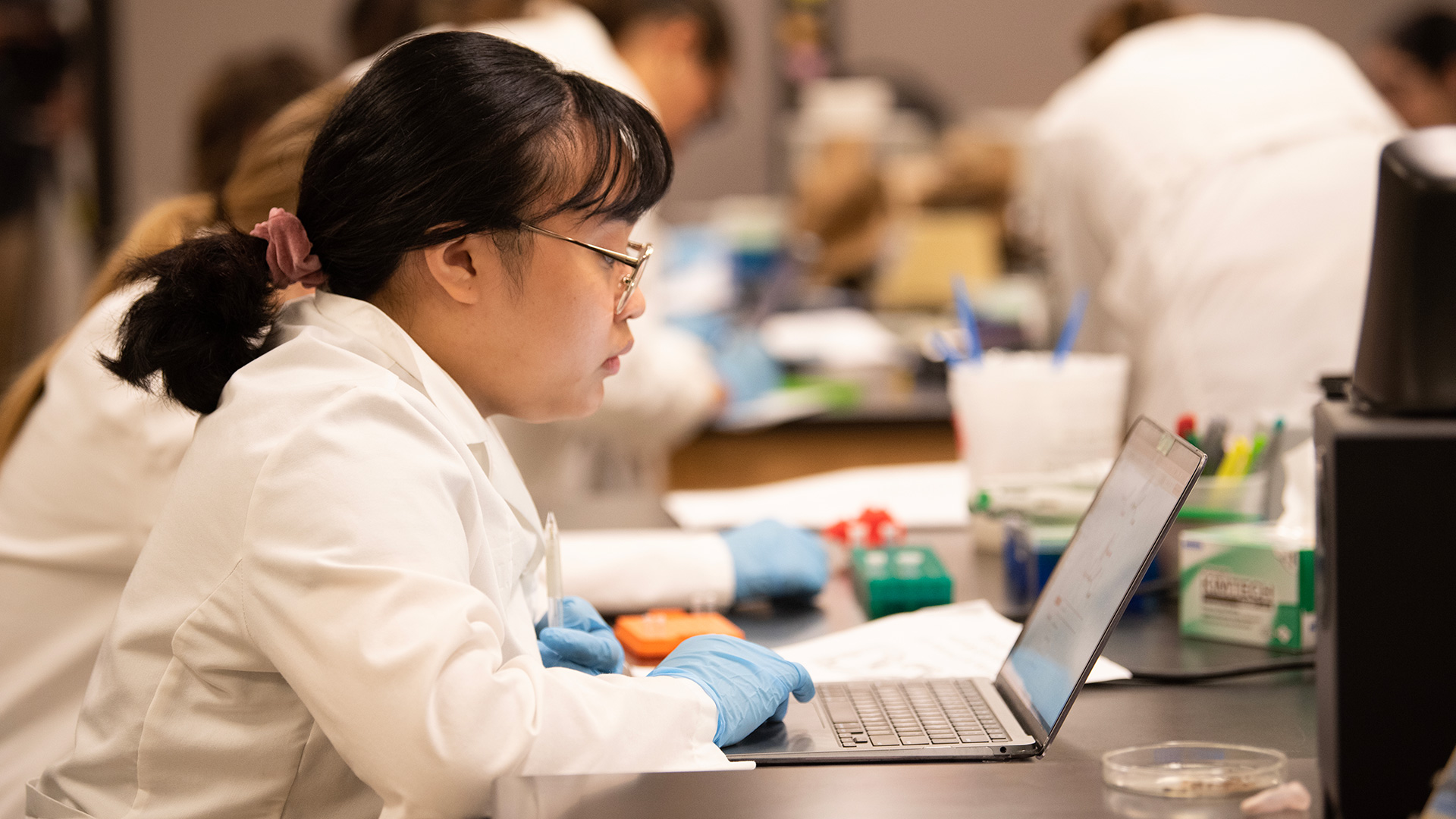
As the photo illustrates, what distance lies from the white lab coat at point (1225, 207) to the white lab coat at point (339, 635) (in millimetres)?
1137

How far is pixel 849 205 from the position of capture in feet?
13.8

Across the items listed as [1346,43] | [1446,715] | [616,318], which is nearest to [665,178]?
[616,318]

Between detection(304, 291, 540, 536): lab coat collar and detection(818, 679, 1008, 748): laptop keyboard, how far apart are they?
0.31 meters

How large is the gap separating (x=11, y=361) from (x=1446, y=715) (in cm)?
487

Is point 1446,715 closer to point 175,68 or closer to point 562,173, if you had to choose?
point 562,173

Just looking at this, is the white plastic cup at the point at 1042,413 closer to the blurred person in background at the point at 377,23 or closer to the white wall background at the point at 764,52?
the blurred person in background at the point at 377,23

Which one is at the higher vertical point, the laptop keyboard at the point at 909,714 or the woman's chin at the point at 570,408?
the woman's chin at the point at 570,408

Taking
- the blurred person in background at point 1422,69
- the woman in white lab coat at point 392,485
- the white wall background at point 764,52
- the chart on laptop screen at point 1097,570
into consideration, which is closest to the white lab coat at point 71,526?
the woman in white lab coat at point 392,485

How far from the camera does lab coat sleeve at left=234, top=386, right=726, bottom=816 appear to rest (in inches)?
29.1

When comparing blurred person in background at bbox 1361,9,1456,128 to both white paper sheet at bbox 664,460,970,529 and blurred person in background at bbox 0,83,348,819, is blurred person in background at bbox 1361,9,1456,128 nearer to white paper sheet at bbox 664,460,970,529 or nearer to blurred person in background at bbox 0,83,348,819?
white paper sheet at bbox 664,460,970,529

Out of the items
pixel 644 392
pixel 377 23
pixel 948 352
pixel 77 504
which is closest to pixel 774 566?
pixel 948 352

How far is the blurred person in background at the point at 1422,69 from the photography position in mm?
4090

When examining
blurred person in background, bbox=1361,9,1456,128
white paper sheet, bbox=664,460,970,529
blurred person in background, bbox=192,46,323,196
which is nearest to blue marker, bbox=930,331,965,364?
white paper sheet, bbox=664,460,970,529

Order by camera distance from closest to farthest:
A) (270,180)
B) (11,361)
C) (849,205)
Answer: (270,180) < (849,205) < (11,361)
